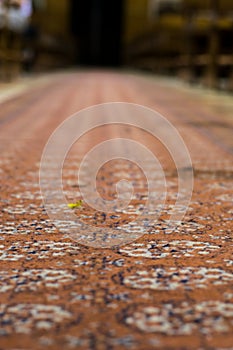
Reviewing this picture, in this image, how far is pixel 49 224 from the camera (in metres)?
1.33

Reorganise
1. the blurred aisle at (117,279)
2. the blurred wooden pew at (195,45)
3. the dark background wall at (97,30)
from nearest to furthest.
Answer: the blurred aisle at (117,279), the blurred wooden pew at (195,45), the dark background wall at (97,30)

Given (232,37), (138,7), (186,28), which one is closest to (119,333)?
(232,37)

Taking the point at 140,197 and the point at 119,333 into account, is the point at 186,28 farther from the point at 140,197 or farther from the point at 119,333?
the point at 119,333

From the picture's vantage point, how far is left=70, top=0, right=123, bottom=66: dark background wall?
22.0 metres

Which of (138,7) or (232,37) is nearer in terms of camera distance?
(232,37)

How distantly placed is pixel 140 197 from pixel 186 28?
8.09 m

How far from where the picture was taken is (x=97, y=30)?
22.3m

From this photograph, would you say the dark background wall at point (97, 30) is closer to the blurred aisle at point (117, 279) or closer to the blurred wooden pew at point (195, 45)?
→ the blurred wooden pew at point (195, 45)

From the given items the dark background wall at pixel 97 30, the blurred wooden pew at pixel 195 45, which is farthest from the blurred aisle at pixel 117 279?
the dark background wall at pixel 97 30

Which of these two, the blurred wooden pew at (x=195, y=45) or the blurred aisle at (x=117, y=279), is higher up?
the blurred wooden pew at (x=195, y=45)

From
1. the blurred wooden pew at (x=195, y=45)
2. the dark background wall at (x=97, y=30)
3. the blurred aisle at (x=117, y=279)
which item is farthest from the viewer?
the dark background wall at (x=97, y=30)

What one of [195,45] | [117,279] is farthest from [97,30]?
[117,279]

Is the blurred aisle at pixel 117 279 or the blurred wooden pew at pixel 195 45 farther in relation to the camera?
the blurred wooden pew at pixel 195 45

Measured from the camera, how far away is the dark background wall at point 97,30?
22031 mm
